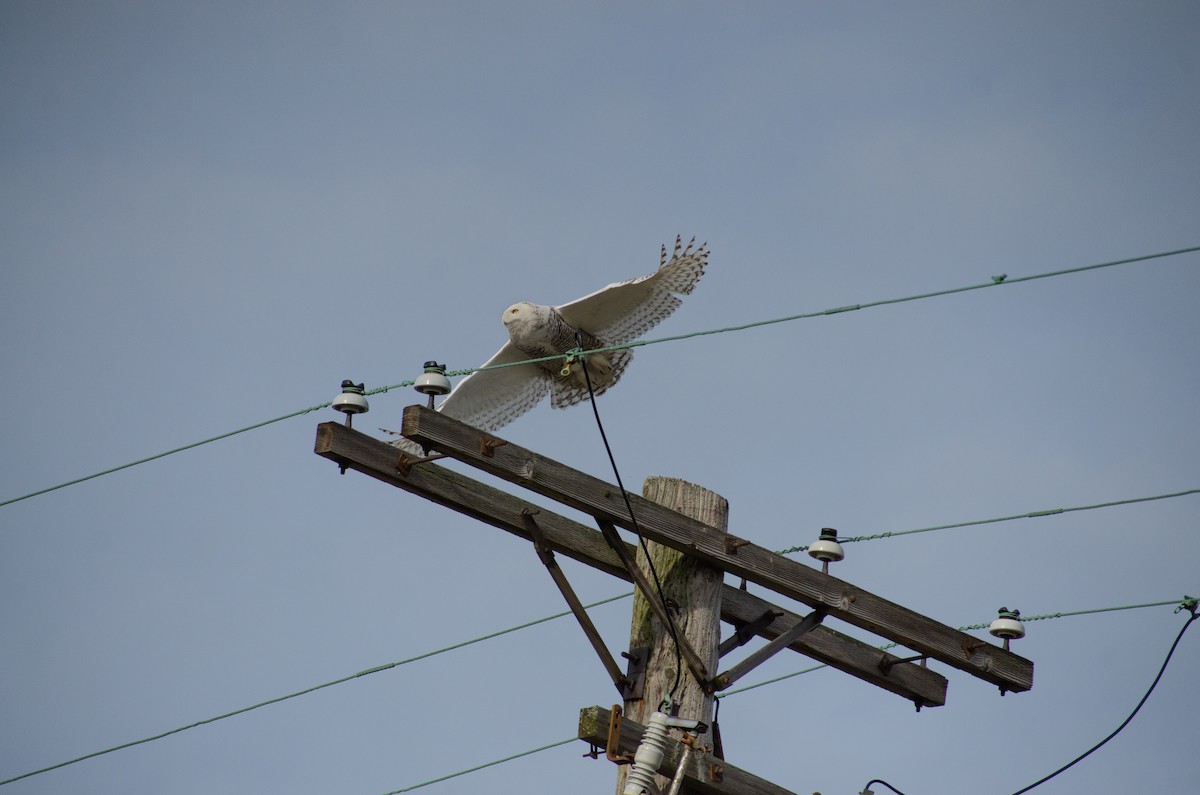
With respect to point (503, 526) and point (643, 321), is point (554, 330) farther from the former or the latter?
point (503, 526)

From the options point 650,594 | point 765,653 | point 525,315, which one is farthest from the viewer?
point 525,315

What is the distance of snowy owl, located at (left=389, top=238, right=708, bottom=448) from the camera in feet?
28.3

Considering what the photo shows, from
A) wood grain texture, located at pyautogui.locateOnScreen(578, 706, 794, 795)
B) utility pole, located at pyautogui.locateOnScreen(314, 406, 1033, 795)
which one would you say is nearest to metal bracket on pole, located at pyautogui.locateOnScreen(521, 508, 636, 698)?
utility pole, located at pyautogui.locateOnScreen(314, 406, 1033, 795)

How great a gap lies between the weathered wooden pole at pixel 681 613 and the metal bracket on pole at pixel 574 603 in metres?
0.09

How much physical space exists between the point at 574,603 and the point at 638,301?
311 centimetres

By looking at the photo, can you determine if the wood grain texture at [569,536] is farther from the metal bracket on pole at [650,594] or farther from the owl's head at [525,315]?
the owl's head at [525,315]

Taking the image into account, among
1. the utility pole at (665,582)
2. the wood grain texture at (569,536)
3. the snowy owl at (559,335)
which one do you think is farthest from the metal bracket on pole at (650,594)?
the snowy owl at (559,335)

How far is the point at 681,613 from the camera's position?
638cm

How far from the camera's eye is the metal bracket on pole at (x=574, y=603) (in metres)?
6.09

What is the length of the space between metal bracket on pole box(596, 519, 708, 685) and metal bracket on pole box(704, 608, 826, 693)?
0.07 meters

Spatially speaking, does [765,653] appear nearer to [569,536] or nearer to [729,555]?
[729,555]

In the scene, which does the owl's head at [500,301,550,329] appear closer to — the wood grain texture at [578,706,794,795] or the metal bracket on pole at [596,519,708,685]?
the metal bracket on pole at [596,519,708,685]

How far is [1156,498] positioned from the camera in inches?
281

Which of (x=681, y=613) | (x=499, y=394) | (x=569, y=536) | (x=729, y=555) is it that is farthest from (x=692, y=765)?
(x=499, y=394)
